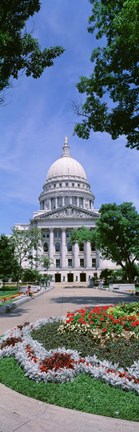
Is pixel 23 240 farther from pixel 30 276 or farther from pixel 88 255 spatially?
pixel 88 255

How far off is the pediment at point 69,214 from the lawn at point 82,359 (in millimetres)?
90898

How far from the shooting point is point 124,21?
45.7 ft

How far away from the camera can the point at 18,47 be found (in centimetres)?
1134

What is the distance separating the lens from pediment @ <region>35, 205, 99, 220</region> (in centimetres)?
10085

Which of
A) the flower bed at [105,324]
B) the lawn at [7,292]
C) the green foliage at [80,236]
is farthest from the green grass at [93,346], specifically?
the green foliage at [80,236]

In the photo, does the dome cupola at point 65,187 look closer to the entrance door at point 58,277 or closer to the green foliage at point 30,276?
the entrance door at point 58,277

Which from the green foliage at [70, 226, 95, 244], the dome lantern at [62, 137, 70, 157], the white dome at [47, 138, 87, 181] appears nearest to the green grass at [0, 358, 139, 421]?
the green foliage at [70, 226, 95, 244]

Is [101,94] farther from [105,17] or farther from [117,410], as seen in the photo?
[117,410]

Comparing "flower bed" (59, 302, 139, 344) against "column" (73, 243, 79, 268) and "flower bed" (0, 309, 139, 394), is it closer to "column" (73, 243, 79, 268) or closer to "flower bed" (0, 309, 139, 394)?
"flower bed" (0, 309, 139, 394)

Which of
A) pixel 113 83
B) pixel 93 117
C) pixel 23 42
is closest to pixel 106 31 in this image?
pixel 113 83

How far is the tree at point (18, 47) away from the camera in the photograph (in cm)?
1008

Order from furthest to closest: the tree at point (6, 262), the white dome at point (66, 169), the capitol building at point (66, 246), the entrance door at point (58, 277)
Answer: the white dome at point (66, 169)
the capitol building at point (66, 246)
the entrance door at point (58, 277)
the tree at point (6, 262)

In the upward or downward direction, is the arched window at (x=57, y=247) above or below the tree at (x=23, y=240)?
above

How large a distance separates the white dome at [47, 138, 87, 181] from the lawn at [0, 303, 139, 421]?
374 ft
